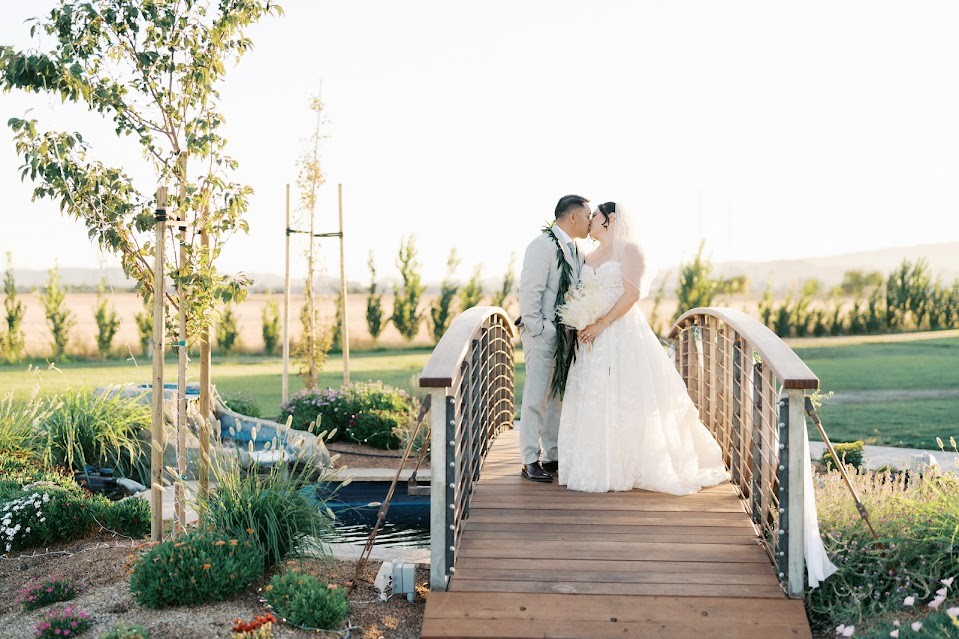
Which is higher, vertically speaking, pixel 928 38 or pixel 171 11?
pixel 928 38

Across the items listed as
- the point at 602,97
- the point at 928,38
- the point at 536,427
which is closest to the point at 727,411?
the point at 536,427

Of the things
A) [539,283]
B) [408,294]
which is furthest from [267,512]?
[408,294]

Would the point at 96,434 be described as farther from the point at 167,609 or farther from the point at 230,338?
the point at 230,338

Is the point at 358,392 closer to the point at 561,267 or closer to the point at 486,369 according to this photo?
the point at 486,369

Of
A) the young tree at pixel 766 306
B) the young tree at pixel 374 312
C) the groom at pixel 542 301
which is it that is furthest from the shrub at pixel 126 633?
the young tree at pixel 766 306

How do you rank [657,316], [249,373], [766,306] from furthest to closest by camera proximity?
[766,306], [657,316], [249,373]

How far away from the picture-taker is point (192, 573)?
3805 mm

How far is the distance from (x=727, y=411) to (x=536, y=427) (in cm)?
136

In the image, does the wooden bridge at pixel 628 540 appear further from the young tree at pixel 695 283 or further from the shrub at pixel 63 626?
the young tree at pixel 695 283

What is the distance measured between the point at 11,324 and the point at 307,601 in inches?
652

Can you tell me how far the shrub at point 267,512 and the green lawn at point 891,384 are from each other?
706 cm

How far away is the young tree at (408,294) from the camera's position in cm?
1675

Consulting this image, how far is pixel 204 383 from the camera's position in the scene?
4.74m

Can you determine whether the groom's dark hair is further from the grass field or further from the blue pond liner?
the grass field
